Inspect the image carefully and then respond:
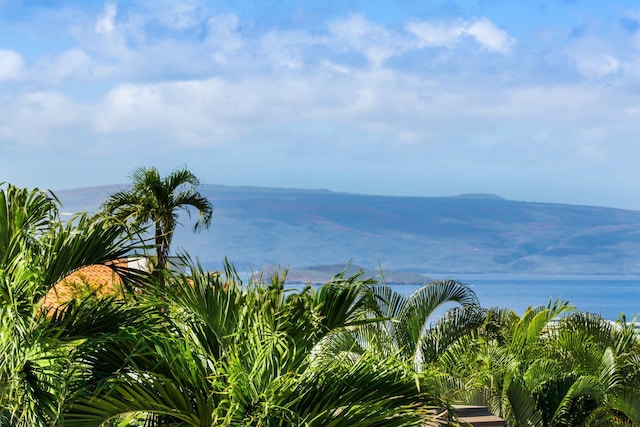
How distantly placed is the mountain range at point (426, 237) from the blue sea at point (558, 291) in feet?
10.0

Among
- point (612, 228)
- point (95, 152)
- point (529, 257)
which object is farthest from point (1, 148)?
point (612, 228)

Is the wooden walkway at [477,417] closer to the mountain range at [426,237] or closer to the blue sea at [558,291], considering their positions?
the blue sea at [558,291]

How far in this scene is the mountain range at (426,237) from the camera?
172000 millimetres

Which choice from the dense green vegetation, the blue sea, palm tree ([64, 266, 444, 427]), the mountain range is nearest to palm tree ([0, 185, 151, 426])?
the dense green vegetation

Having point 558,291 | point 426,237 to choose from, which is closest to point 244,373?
point 558,291

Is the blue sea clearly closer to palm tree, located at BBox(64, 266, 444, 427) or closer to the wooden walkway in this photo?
the wooden walkway

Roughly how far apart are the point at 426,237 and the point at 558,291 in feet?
138

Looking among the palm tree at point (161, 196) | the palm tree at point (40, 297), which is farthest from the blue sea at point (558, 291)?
the palm tree at point (40, 297)

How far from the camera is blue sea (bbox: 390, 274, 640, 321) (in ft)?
381

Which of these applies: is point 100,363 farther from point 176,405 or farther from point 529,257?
point 529,257

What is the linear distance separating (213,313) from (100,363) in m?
0.67

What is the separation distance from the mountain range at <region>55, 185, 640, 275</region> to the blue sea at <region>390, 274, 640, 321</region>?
120 inches

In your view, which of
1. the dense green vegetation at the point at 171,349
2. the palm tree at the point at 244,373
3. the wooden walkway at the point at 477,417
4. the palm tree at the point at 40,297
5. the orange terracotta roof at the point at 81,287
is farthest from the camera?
the wooden walkway at the point at 477,417

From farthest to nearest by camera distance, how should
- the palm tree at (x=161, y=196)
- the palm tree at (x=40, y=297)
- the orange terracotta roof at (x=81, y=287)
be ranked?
the palm tree at (x=161, y=196)
the orange terracotta roof at (x=81, y=287)
the palm tree at (x=40, y=297)
